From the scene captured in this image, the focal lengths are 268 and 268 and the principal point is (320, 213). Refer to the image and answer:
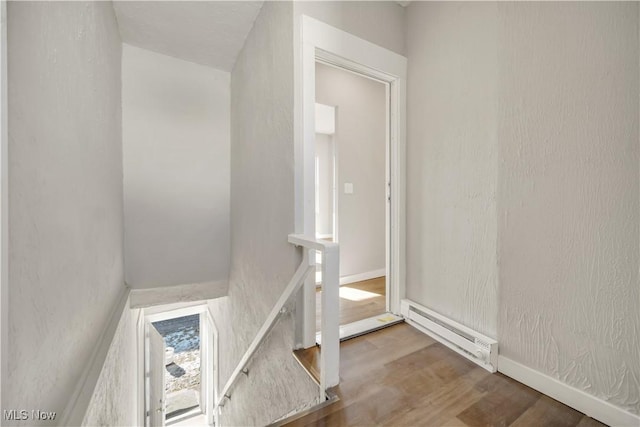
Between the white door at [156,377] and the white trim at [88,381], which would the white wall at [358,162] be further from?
the white door at [156,377]

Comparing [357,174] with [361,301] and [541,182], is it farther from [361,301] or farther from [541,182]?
[541,182]

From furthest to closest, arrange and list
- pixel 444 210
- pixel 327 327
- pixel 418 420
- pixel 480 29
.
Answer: pixel 444 210, pixel 480 29, pixel 327 327, pixel 418 420

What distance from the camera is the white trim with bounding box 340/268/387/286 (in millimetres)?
3194

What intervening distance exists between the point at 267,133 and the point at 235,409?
2955 mm

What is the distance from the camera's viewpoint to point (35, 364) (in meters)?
0.90

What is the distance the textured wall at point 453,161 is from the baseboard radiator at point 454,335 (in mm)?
60

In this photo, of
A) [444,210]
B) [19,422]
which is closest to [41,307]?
[19,422]

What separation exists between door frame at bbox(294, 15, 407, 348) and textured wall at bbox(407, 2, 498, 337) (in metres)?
0.08

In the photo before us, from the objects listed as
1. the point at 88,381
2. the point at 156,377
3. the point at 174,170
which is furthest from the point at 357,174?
the point at 156,377

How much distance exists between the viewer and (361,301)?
261 cm

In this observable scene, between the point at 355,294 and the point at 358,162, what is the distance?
1.56 metres

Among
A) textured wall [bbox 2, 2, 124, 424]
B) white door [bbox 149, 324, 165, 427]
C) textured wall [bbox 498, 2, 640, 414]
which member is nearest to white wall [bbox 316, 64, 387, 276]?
textured wall [bbox 498, 2, 640, 414]

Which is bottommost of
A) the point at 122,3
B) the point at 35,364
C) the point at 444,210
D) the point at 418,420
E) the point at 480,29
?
the point at 418,420

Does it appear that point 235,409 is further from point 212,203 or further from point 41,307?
point 41,307
